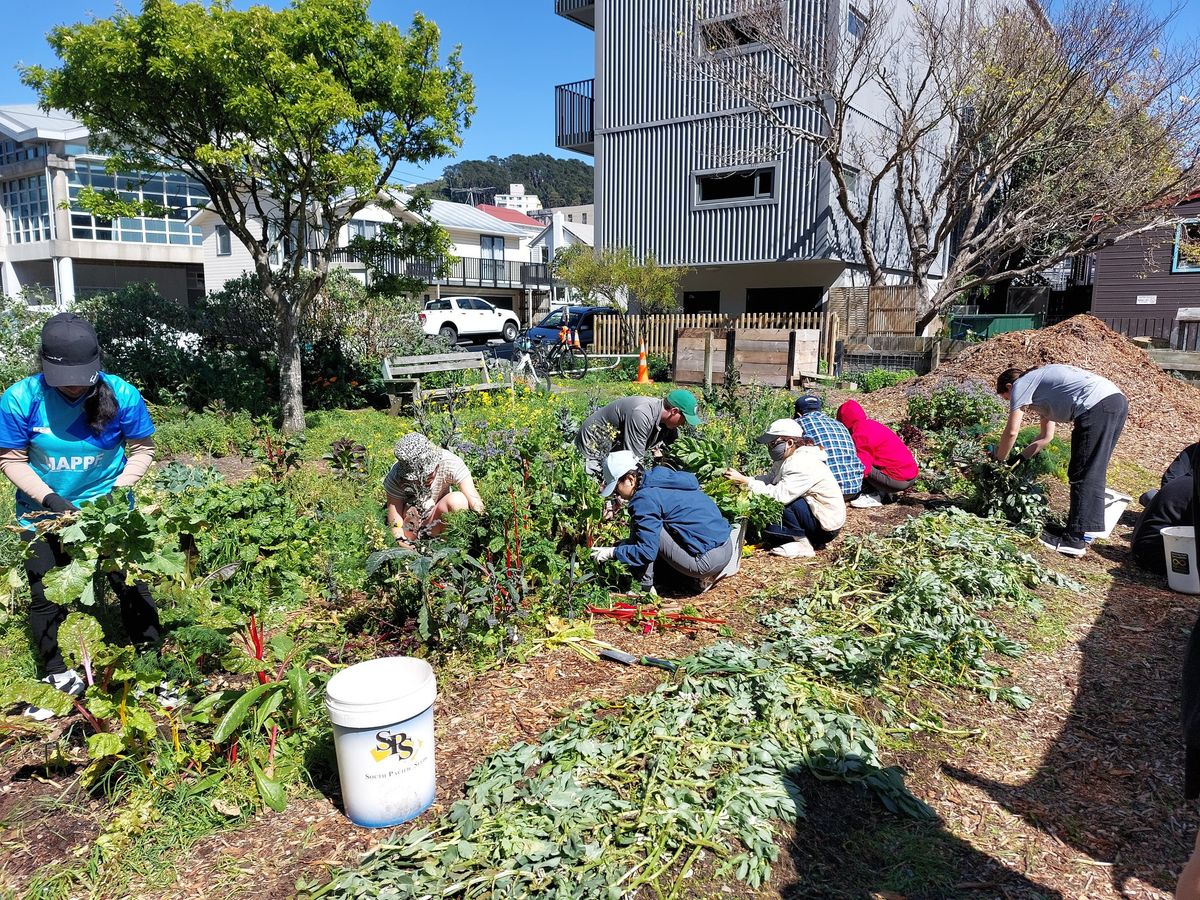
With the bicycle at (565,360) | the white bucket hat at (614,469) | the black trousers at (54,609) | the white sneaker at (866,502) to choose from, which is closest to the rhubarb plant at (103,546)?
the black trousers at (54,609)

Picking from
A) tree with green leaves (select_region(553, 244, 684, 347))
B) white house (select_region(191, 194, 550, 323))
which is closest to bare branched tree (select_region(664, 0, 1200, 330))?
tree with green leaves (select_region(553, 244, 684, 347))

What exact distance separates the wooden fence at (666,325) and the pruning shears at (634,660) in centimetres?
1514

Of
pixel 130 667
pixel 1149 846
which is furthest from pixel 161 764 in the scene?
pixel 1149 846

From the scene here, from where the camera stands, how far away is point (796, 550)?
5730 millimetres

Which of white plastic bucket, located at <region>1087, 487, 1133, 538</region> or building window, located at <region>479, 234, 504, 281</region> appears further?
building window, located at <region>479, 234, 504, 281</region>

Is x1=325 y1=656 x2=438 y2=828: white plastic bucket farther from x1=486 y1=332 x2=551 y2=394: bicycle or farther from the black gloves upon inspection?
x1=486 y1=332 x2=551 y2=394: bicycle

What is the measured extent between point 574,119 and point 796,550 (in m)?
23.7

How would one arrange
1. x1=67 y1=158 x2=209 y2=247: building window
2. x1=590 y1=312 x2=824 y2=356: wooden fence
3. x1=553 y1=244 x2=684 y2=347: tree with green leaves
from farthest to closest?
x1=67 y1=158 x2=209 y2=247: building window < x1=553 y1=244 x2=684 y2=347: tree with green leaves < x1=590 y1=312 x2=824 y2=356: wooden fence

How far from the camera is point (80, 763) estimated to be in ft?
10.5

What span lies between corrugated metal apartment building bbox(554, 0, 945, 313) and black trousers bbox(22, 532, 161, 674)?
19.5 m

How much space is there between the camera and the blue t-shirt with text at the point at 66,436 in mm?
3451

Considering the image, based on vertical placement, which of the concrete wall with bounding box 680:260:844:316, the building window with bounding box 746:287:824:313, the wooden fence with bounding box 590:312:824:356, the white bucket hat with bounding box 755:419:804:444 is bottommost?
the white bucket hat with bounding box 755:419:804:444

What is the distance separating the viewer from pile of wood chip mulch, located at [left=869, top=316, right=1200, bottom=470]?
34.3 feet

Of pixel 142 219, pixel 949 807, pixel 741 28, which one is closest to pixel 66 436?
pixel 949 807
